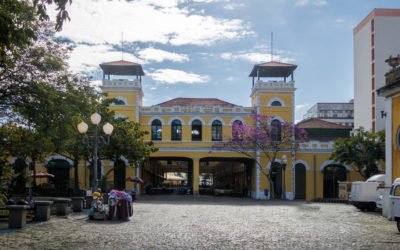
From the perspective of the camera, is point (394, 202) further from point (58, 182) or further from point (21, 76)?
point (58, 182)

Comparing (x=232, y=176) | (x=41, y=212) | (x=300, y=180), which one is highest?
(x=41, y=212)

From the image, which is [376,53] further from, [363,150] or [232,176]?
[363,150]

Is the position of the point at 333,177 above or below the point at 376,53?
below

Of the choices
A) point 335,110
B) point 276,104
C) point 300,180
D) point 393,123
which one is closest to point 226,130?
point 276,104

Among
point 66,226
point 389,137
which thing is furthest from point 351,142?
point 66,226

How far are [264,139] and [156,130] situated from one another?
1016cm

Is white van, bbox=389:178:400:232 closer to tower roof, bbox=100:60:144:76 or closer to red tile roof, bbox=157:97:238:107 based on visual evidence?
tower roof, bbox=100:60:144:76

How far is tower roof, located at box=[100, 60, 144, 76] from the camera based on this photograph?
49.0m

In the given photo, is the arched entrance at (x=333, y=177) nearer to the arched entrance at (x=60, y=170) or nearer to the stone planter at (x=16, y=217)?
the arched entrance at (x=60, y=170)

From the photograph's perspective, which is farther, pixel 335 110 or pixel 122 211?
pixel 335 110

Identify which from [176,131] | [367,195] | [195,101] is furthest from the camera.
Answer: [195,101]

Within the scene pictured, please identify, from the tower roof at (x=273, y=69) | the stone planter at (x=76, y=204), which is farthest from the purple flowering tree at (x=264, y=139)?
the stone planter at (x=76, y=204)

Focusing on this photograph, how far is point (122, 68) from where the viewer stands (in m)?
50.2

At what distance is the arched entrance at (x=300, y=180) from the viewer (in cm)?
4944
